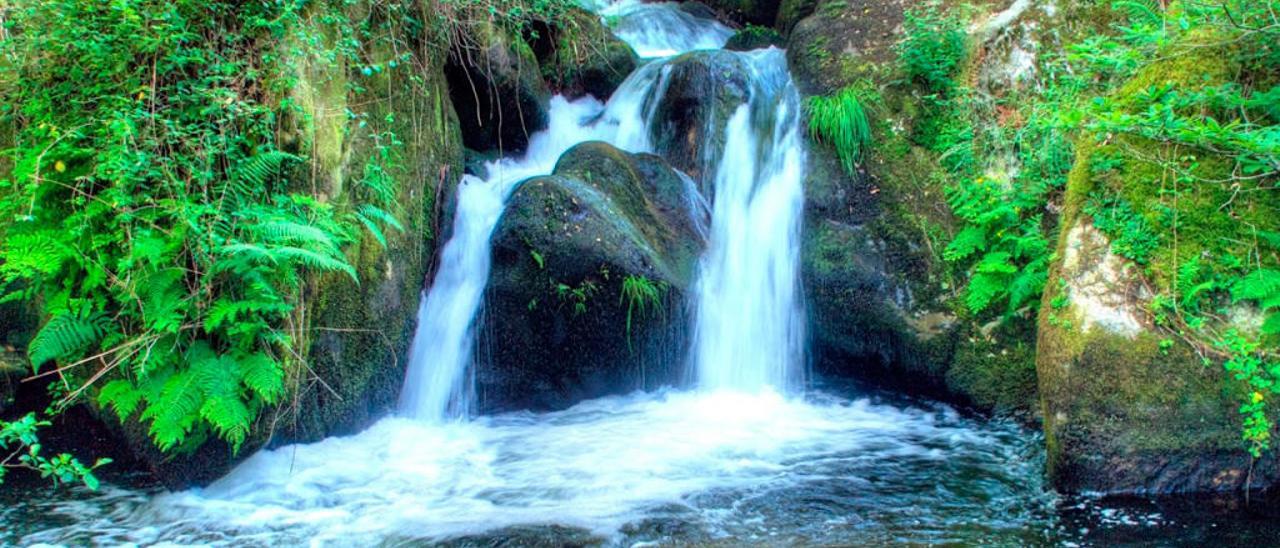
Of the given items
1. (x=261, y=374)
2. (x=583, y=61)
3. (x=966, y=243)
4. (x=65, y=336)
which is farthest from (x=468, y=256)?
(x=966, y=243)

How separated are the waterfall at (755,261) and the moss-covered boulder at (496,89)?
2.31 meters

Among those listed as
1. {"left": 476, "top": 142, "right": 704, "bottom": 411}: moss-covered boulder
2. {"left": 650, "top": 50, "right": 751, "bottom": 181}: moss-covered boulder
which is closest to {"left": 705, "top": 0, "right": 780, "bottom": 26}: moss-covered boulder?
{"left": 650, "top": 50, "right": 751, "bottom": 181}: moss-covered boulder

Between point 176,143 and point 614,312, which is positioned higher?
point 176,143

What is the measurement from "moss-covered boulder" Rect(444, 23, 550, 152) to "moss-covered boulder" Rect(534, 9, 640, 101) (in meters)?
0.52

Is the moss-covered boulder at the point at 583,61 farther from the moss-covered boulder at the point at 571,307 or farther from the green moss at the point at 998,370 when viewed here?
the green moss at the point at 998,370

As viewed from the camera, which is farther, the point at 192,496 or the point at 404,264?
the point at 404,264

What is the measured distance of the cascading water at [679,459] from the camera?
4.12m

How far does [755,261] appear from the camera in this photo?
6906 mm

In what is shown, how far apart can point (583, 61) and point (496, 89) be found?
1716 mm

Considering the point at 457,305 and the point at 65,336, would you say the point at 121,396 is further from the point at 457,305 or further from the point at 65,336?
the point at 457,305

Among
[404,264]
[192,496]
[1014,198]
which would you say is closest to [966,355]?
[1014,198]

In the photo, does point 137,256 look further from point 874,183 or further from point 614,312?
point 874,183

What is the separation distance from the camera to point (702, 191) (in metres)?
7.62

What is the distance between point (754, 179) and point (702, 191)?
1.90ft
